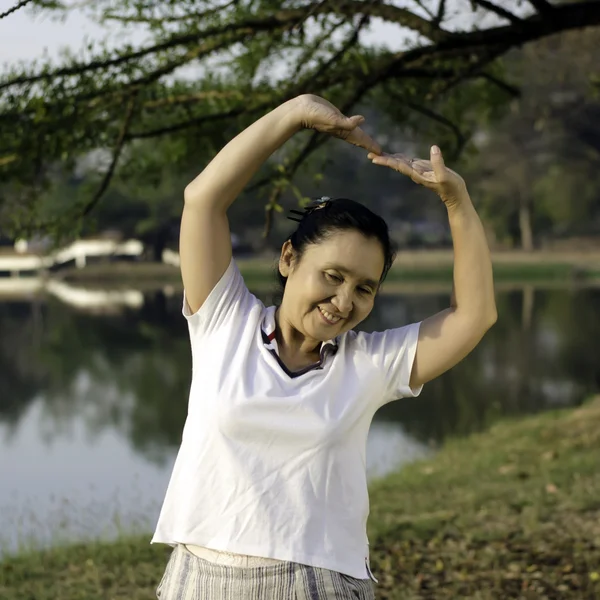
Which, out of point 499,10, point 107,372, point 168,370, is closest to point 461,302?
point 499,10

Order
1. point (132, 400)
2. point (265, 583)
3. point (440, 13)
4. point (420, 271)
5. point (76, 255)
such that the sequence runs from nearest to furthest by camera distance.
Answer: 1. point (265, 583)
2. point (440, 13)
3. point (132, 400)
4. point (420, 271)
5. point (76, 255)

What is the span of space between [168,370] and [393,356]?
15.6m

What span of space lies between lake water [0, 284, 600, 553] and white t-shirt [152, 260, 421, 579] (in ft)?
2.75

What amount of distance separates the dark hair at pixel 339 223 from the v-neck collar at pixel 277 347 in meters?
0.16

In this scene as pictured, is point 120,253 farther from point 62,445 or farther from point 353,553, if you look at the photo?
point 353,553

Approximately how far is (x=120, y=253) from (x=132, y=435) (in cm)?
2623

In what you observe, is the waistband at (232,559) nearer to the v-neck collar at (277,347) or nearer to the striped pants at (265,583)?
the striped pants at (265,583)

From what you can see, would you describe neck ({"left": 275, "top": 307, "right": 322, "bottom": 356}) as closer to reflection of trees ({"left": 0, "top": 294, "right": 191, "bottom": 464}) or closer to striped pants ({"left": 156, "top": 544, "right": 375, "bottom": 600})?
striped pants ({"left": 156, "top": 544, "right": 375, "bottom": 600})

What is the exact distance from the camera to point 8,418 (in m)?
14.0

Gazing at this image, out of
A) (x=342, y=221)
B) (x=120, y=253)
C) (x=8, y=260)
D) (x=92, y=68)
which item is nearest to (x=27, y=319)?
(x=120, y=253)

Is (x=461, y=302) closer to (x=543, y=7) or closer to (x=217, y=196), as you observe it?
(x=217, y=196)

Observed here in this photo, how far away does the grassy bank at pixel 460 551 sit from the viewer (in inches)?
192

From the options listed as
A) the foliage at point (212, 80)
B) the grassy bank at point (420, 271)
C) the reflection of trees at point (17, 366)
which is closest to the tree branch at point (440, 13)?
the foliage at point (212, 80)

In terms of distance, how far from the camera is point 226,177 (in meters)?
2.19
